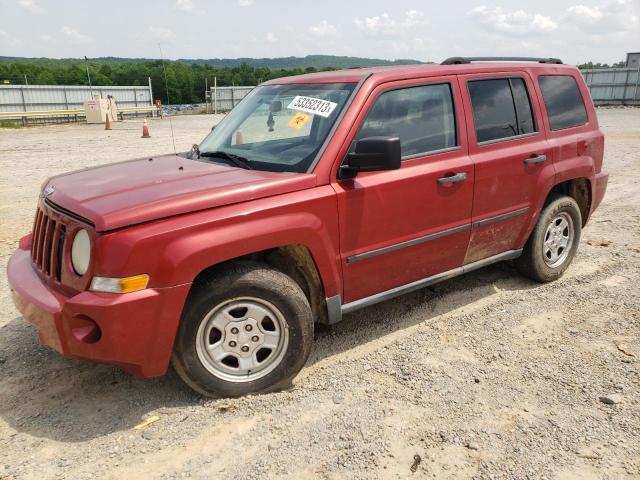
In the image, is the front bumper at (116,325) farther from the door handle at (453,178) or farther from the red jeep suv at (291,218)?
the door handle at (453,178)

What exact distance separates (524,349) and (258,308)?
193cm

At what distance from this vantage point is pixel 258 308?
3.21 m

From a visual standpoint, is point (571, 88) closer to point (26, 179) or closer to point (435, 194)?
point (435, 194)

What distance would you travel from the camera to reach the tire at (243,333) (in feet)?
10.0

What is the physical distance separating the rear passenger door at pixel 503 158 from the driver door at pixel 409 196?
5.4 inches

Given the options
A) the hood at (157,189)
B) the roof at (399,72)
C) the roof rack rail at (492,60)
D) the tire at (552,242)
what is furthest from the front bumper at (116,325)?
the tire at (552,242)

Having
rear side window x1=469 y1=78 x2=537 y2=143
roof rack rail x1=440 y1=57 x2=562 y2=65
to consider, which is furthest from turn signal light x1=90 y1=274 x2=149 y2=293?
roof rack rail x1=440 y1=57 x2=562 y2=65

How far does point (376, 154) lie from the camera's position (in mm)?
3264

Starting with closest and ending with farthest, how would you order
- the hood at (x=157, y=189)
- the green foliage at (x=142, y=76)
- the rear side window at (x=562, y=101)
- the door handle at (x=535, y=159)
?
1. the hood at (x=157, y=189)
2. the door handle at (x=535, y=159)
3. the rear side window at (x=562, y=101)
4. the green foliage at (x=142, y=76)

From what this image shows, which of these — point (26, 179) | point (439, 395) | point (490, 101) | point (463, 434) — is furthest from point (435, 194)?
point (26, 179)

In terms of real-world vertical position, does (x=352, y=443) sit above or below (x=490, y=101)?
below

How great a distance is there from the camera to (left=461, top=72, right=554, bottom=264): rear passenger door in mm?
4184

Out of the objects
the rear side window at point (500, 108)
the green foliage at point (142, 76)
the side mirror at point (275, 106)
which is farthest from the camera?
the green foliage at point (142, 76)

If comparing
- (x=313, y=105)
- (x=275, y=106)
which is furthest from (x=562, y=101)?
(x=275, y=106)
